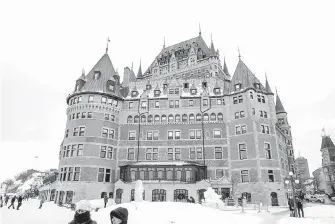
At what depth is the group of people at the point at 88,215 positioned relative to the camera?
4000 mm

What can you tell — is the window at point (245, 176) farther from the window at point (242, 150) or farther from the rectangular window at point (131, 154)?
the rectangular window at point (131, 154)

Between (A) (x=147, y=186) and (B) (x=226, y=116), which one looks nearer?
(A) (x=147, y=186)

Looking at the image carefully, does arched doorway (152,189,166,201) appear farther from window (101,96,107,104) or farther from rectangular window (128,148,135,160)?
window (101,96,107,104)

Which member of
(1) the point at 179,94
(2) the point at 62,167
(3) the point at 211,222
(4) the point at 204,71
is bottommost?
(3) the point at 211,222

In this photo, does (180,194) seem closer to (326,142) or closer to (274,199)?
(274,199)

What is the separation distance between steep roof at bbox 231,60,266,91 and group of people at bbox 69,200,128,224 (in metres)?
43.1

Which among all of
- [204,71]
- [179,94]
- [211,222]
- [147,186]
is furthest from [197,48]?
[211,222]

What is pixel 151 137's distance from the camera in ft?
146

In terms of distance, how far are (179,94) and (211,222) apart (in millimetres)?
30790

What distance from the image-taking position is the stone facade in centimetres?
3922

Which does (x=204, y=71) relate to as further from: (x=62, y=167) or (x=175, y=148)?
(x=62, y=167)

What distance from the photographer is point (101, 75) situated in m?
48.1

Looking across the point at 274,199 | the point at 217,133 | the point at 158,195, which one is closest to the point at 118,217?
the point at 158,195

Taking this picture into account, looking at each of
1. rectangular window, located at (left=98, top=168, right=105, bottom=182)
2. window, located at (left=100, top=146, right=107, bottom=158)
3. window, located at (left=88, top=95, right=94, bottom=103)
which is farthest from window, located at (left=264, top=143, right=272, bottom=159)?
window, located at (left=88, top=95, right=94, bottom=103)
